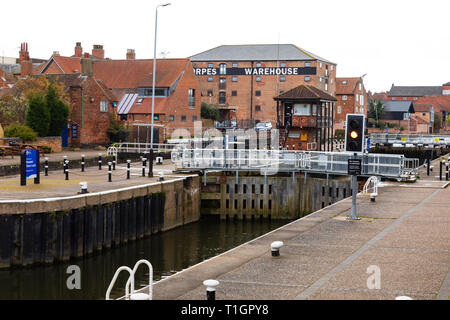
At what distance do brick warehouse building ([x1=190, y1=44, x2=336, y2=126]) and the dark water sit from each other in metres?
63.1

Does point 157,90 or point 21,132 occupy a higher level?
point 157,90

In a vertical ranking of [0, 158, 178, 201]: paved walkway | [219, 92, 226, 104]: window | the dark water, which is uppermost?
[219, 92, 226, 104]: window

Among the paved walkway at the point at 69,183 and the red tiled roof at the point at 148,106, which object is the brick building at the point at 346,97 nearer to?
the red tiled roof at the point at 148,106

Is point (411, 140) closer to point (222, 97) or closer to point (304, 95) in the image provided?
point (304, 95)

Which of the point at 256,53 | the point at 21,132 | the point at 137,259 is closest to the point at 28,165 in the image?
the point at 137,259

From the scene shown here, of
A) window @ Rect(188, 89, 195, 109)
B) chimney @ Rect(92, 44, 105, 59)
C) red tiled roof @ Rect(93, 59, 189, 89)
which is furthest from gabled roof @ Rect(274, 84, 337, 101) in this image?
chimney @ Rect(92, 44, 105, 59)

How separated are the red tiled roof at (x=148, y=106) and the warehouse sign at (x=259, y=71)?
109 feet

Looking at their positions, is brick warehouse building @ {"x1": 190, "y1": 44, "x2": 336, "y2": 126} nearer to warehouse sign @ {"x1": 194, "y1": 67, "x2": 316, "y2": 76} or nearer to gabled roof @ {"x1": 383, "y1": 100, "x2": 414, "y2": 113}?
warehouse sign @ {"x1": 194, "y1": 67, "x2": 316, "y2": 76}

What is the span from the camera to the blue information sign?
27.1 metres

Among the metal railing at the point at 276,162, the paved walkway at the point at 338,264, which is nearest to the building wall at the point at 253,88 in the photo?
the metal railing at the point at 276,162

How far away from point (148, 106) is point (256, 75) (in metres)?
36.2

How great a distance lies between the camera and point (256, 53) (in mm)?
100125

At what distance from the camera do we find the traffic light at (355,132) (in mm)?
20250

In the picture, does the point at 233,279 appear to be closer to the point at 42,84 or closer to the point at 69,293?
the point at 69,293
